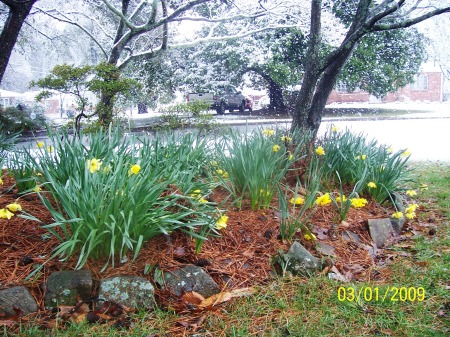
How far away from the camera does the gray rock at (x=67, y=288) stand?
5.37 ft

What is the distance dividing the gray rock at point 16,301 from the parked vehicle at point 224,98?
9.32 feet

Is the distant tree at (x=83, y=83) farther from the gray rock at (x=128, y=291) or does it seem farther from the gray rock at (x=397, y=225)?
the gray rock at (x=397, y=225)

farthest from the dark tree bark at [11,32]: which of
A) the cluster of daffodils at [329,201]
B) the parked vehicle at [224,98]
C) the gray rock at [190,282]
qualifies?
the cluster of daffodils at [329,201]

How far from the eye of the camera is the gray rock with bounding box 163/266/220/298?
5.77 feet

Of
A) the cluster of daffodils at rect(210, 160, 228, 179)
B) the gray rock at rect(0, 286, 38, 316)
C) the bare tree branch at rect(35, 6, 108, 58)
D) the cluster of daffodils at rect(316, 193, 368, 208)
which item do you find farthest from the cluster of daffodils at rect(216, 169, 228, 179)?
the bare tree branch at rect(35, 6, 108, 58)

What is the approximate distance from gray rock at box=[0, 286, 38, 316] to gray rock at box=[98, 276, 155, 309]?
26cm

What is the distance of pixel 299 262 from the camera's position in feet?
6.41

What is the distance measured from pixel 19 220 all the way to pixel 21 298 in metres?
0.57

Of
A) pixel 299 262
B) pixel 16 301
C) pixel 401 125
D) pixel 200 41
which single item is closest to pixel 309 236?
pixel 299 262

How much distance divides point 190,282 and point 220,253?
28cm

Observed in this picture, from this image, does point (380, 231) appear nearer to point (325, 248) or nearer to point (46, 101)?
point (325, 248)

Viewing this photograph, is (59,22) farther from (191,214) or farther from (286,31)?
(191,214)
